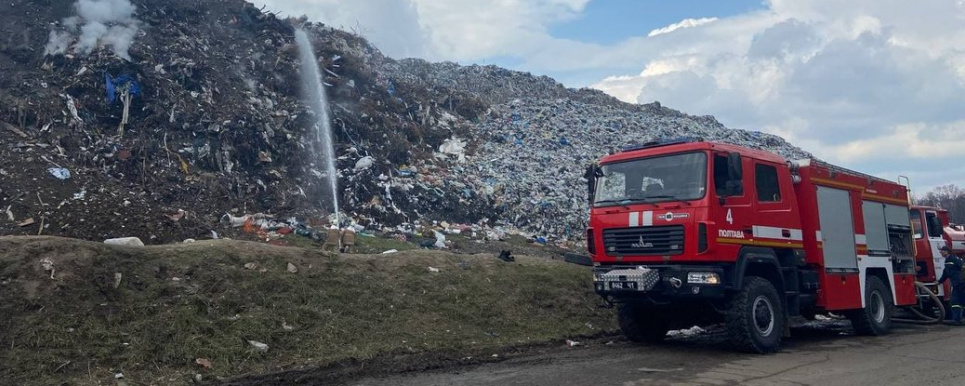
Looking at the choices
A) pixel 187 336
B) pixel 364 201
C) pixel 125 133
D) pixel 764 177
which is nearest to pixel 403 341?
pixel 187 336

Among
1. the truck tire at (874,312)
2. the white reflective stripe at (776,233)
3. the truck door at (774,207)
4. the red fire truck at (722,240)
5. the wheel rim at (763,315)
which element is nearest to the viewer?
the red fire truck at (722,240)

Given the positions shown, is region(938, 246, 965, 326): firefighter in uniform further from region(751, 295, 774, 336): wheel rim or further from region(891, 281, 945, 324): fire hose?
region(751, 295, 774, 336): wheel rim

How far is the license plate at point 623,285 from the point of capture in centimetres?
826

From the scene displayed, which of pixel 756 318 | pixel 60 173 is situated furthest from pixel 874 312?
pixel 60 173

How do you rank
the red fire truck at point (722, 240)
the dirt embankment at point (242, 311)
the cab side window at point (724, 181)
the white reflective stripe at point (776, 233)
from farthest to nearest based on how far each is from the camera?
the white reflective stripe at point (776, 233), the cab side window at point (724, 181), the red fire truck at point (722, 240), the dirt embankment at point (242, 311)

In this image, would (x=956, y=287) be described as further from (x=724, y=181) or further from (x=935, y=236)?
(x=724, y=181)

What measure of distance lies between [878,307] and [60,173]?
1517 centimetres

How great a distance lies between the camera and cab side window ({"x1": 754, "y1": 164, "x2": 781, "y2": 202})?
9.01 m

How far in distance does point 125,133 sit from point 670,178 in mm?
12769

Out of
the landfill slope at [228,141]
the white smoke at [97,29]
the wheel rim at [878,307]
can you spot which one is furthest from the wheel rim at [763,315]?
the white smoke at [97,29]

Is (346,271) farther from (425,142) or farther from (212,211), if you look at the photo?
(425,142)

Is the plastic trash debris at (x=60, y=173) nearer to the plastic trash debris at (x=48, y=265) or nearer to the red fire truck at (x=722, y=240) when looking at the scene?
the plastic trash debris at (x=48, y=265)

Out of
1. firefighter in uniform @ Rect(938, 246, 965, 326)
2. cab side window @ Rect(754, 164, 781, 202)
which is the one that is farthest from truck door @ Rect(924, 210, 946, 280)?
cab side window @ Rect(754, 164, 781, 202)

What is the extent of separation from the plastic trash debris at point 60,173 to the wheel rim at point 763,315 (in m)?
12.7
